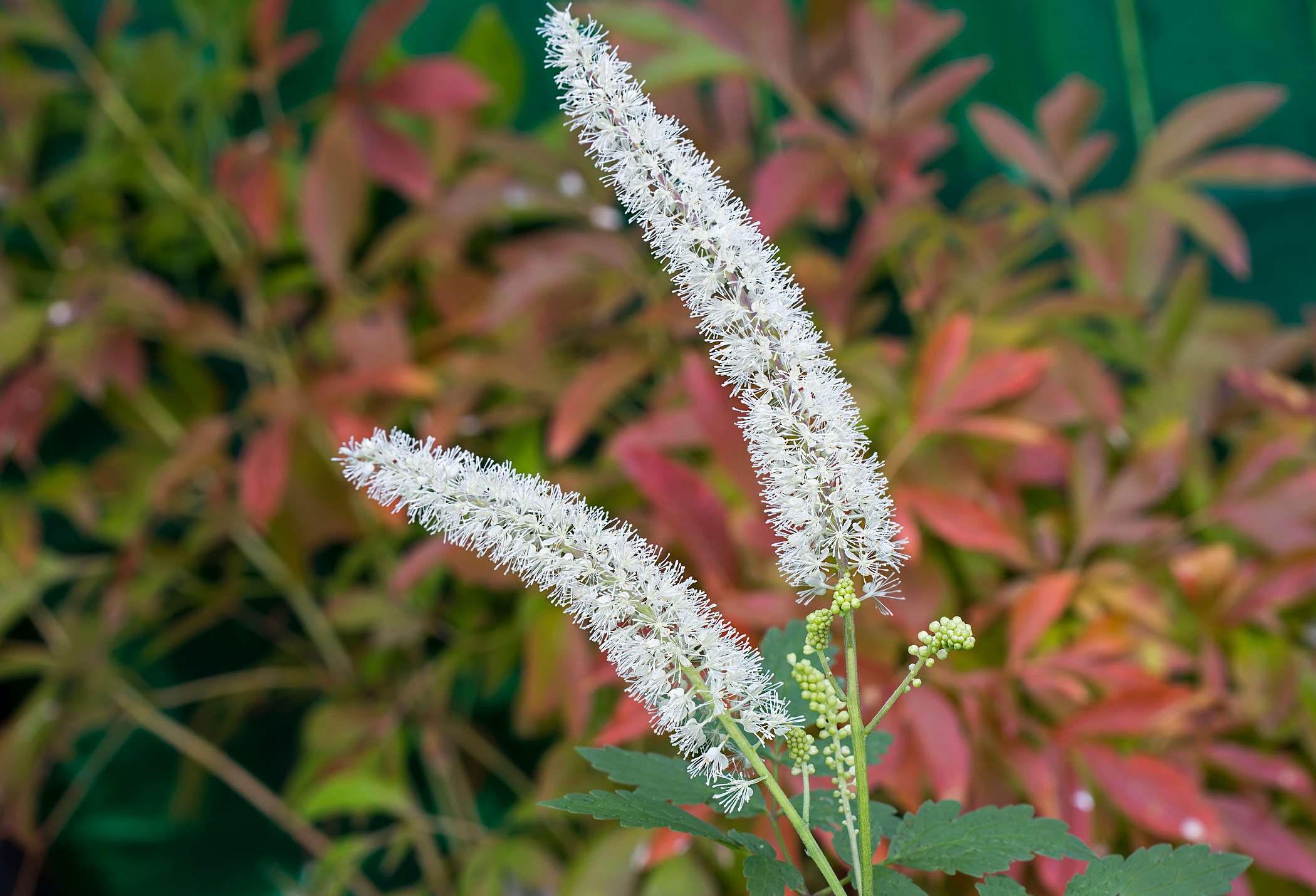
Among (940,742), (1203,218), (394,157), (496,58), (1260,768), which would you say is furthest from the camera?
(496,58)

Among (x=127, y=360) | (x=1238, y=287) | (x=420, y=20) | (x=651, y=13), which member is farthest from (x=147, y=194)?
(x=1238, y=287)

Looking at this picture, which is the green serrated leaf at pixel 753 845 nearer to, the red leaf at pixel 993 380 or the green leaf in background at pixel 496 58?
the red leaf at pixel 993 380

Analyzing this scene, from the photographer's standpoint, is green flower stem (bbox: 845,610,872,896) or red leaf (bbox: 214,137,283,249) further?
red leaf (bbox: 214,137,283,249)

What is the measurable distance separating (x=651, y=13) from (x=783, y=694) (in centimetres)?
68

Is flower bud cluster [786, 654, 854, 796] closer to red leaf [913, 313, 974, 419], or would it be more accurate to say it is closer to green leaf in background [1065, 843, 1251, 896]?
green leaf in background [1065, 843, 1251, 896]

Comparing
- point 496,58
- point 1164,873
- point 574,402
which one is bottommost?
point 1164,873

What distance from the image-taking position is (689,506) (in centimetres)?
65

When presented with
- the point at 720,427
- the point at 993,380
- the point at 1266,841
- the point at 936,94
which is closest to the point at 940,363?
the point at 993,380

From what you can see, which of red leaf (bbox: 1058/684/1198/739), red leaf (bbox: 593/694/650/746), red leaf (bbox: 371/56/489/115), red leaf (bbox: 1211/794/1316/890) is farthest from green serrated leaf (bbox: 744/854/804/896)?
red leaf (bbox: 371/56/489/115)

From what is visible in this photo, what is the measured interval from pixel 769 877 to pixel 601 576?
0.30 feet

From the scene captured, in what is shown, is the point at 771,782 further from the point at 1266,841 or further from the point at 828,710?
the point at 1266,841

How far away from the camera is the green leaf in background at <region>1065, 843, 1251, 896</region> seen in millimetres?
263

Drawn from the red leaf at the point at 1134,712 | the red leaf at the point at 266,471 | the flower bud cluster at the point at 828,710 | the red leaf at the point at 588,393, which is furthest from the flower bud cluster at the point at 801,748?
the red leaf at the point at 266,471

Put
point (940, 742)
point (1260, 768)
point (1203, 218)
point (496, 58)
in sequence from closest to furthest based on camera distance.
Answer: point (940, 742), point (1260, 768), point (1203, 218), point (496, 58)
